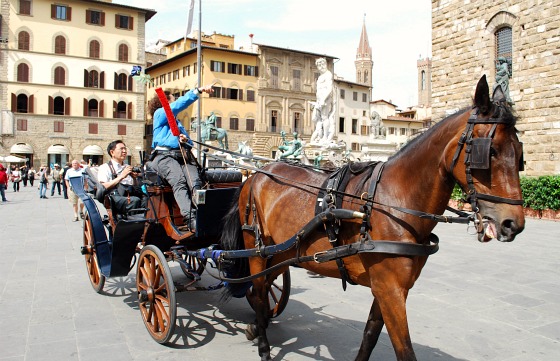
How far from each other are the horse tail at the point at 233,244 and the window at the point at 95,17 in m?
45.6

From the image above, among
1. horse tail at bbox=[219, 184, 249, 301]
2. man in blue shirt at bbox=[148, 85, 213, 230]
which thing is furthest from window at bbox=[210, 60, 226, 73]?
horse tail at bbox=[219, 184, 249, 301]

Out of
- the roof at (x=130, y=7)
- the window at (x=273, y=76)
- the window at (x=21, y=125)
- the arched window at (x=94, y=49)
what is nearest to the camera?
the window at (x=21, y=125)

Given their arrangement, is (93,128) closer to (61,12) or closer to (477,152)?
(61,12)

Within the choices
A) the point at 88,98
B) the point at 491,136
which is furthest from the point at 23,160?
the point at 491,136

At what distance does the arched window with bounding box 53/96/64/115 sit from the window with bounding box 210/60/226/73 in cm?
1423

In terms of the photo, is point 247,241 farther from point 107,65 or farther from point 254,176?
point 107,65

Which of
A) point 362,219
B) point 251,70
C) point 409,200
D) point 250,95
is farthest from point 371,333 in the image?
point 251,70

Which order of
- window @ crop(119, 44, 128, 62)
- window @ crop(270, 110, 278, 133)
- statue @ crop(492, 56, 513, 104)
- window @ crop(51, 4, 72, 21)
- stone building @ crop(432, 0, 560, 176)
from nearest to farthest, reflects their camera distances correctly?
stone building @ crop(432, 0, 560, 176) < statue @ crop(492, 56, 513, 104) < window @ crop(51, 4, 72, 21) < window @ crop(119, 44, 128, 62) < window @ crop(270, 110, 278, 133)

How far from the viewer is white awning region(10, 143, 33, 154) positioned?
136ft

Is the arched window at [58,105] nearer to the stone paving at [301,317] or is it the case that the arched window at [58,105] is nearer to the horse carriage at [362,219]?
the stone paving at [301,317]

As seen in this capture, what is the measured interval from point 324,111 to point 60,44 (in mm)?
33545

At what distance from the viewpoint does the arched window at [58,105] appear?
143 ft

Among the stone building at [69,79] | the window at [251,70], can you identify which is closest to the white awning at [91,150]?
the stone building at [69,79]

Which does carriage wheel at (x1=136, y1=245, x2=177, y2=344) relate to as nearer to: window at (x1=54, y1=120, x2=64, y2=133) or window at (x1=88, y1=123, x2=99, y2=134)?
window at (x1=54, y1=120, x2=64, y2=133)
